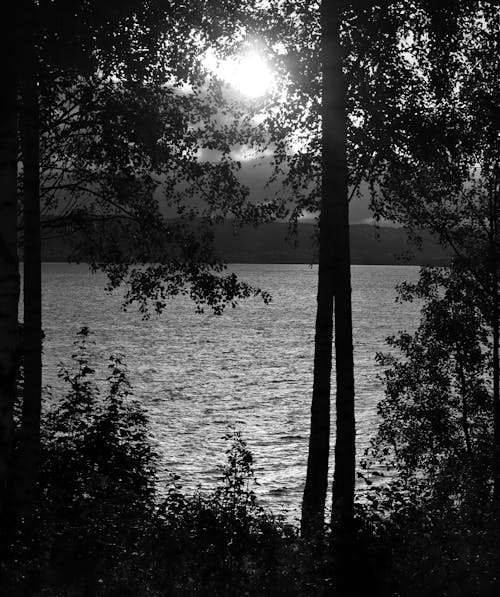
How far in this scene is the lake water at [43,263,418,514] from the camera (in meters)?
41.3

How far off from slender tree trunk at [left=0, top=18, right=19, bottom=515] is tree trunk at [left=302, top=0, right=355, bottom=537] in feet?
23.5

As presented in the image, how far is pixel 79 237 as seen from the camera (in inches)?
646

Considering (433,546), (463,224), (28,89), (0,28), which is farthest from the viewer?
(463,224)

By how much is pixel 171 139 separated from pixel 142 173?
3.53 feet

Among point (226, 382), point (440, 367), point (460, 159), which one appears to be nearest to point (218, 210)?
point (460, 159)

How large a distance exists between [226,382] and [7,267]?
6789 centimetres

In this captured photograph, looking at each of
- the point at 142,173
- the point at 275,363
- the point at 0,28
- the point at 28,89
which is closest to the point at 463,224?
the point at 142,173

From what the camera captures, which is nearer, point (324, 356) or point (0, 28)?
point (0, 28)

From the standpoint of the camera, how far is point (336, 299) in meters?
12.6

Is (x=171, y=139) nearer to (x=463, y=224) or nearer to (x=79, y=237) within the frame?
(x=79, y=237)

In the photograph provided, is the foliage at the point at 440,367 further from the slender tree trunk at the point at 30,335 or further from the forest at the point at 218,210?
the slender tree trunk at the point at 30,335

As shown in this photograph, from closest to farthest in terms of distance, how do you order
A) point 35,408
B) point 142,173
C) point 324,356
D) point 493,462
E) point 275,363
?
point 35,408, point 324,356, point 142,173, point 493,462, point 275,363

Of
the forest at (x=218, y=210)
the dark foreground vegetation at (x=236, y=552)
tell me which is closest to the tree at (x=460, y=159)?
the forest at (x=218, y=210)

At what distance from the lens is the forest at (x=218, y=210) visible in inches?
344
